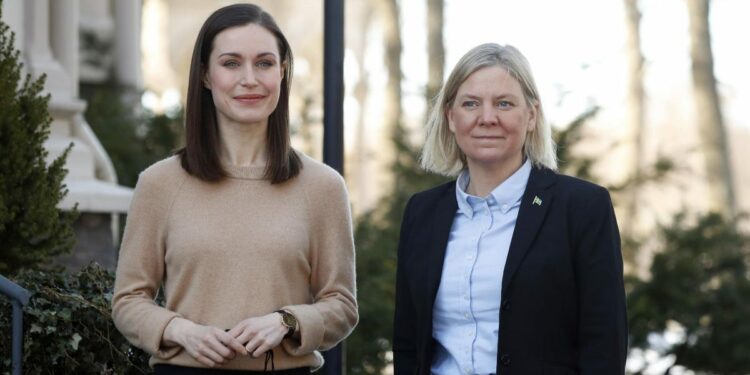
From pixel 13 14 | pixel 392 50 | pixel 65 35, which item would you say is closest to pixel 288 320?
pixel 13 14

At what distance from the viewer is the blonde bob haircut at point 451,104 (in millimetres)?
4023

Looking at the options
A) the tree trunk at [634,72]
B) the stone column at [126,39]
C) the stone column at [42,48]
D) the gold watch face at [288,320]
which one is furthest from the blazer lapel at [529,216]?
the tree trunk at [634,72]

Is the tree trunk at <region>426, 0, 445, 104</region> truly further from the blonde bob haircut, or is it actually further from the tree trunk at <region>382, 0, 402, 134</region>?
the blonde bob haircut

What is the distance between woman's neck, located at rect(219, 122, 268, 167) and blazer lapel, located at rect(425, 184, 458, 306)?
57 cm

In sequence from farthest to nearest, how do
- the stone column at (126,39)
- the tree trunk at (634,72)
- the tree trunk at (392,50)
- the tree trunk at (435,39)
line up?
the tree trunk at (392,50) < the tree trunk at (634,72) < the tree trunk at (435,39) < the stone column at (126,39)

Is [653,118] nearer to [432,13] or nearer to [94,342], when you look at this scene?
[432,13]

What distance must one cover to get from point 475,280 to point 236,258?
701mm

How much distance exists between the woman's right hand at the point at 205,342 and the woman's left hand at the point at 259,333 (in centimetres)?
2

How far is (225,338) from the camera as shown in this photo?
12.1 ft

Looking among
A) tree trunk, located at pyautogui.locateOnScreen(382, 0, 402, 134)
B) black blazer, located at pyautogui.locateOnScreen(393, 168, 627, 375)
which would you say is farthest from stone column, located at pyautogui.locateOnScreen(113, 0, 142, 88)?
tree trunk, located at pyautogui.locateOnScreen(382, 0, 402, 134)

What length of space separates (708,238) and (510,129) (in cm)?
866

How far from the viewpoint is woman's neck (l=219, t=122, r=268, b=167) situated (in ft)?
13.1

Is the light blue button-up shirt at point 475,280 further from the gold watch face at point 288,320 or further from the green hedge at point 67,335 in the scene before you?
the green hedge at point 67,335

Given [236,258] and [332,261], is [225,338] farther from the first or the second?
[332,261]
